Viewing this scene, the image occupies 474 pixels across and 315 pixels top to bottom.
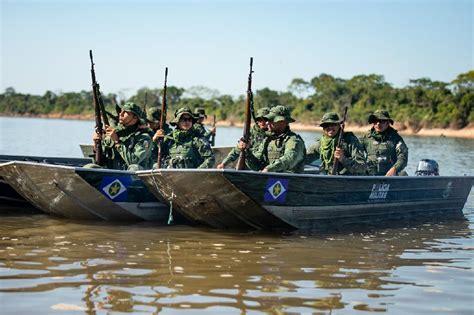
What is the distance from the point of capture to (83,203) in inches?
397

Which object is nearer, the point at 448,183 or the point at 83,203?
the point at 83,203

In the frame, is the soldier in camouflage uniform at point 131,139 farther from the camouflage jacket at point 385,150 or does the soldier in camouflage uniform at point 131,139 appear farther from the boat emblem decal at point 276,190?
the camouflage jacket at point 385,150

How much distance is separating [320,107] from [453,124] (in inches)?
804

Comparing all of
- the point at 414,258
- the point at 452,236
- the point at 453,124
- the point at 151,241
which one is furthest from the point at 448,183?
the point at 453,124

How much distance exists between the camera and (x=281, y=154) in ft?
33.2

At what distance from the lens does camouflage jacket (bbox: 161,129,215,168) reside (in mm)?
10844

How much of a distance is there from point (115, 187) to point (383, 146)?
4.75 m

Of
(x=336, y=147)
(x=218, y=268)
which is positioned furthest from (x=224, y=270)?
(x=336, y=147)

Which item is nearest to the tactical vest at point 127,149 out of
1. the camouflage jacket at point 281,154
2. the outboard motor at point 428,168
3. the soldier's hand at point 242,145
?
the camouflage jacket at point 281,154

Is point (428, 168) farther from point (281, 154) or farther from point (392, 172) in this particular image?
point (281, 154)

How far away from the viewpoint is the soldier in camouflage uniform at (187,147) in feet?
35.5

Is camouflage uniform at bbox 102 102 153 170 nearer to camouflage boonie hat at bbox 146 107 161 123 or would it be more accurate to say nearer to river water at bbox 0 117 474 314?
river water at bbox 0 117 474 314

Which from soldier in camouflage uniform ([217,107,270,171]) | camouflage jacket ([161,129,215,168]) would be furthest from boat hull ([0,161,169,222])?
soldier in camouflage uniform ([217,107,270,171])

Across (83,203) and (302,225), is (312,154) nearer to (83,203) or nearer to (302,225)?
(302,225)
